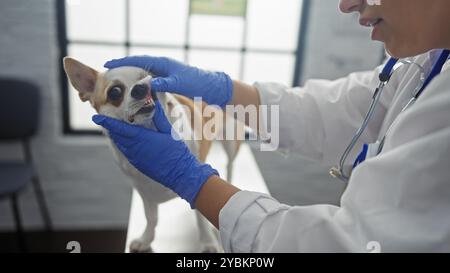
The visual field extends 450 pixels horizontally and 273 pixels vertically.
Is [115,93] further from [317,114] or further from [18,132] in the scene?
[18,132]

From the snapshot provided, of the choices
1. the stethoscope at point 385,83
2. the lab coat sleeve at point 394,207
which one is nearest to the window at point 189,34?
the stethoscope at point 385,83

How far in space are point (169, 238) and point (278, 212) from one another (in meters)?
0.30

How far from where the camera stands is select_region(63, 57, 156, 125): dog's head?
0.57m

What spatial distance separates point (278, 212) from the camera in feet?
1.66

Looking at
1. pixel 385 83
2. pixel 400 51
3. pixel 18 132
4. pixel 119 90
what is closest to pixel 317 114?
pixel 385 83

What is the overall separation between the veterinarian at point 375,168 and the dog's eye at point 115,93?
0.04 meters

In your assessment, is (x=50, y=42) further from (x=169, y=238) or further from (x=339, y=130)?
(x=339, y=130)

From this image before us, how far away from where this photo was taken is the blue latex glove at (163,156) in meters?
0.57

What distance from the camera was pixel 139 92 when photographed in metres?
0.57

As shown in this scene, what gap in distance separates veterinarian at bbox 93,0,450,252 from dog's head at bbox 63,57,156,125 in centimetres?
2

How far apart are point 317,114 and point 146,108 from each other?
1.22 ft

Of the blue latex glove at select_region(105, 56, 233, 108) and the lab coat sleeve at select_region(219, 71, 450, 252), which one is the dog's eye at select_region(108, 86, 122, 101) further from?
the lab coat sleeve at select_region(219, 71, 450, 252)

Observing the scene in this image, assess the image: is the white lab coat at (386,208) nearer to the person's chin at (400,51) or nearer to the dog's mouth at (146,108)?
the person's chin at (400,51)
